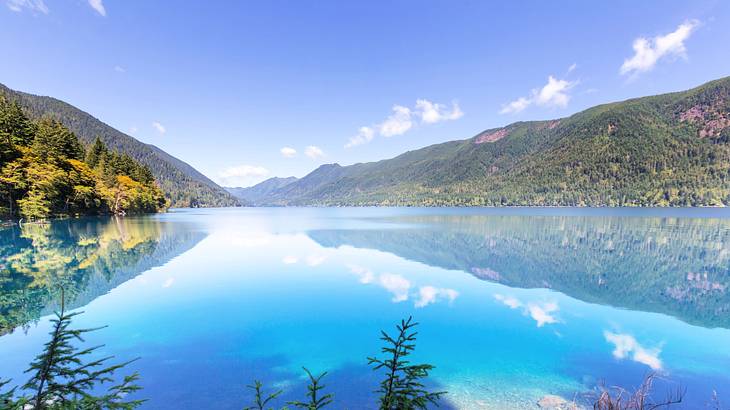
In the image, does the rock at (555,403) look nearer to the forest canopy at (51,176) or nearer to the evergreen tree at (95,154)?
the forest canopy at (51,176)

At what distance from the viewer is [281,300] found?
1908 centimetres

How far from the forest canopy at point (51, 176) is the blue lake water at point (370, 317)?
94.1ft

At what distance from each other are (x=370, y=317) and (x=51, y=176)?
67.8 m

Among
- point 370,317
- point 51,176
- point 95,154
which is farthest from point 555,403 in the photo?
point 95,154

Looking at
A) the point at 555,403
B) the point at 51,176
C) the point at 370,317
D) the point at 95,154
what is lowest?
the point at 555,403

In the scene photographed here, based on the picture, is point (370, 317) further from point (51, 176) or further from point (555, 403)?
point (51, 176)

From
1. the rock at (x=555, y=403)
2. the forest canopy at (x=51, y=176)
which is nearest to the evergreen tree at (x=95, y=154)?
the forest canopy at (x=51, y=176)

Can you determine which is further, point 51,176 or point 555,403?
point 51,176

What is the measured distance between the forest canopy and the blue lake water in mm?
28686

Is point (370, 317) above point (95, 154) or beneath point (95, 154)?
beneath

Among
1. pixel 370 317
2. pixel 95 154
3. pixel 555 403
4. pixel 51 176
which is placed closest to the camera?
pixel 555 403

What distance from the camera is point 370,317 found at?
16.5 metres

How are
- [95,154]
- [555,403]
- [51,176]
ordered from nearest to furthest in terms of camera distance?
[555,403]
[51,176]
[95,154]

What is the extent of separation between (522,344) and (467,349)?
2600 mm
